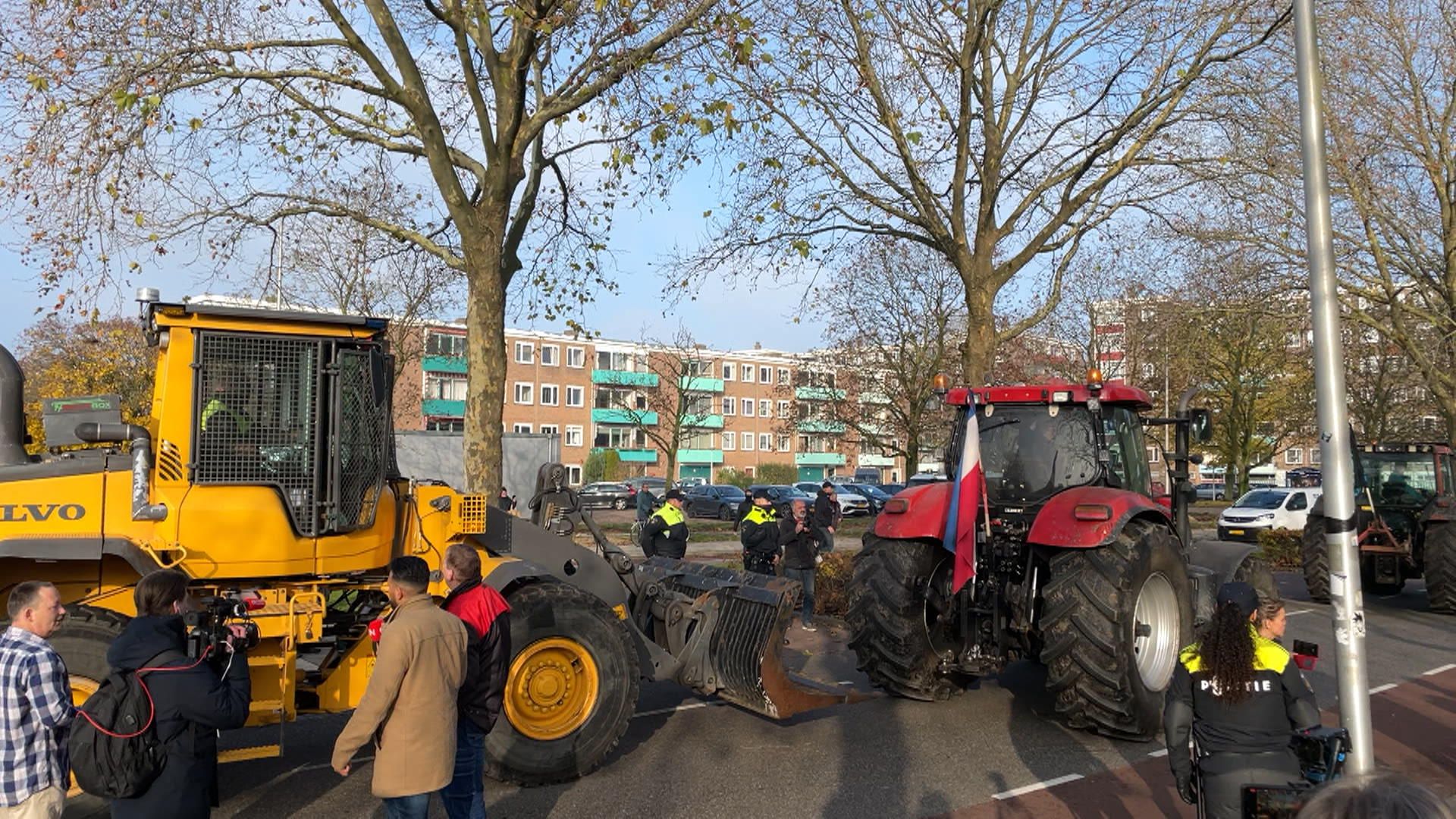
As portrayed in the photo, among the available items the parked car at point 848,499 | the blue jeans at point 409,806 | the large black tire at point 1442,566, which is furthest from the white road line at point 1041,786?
the parked car at point 848,499

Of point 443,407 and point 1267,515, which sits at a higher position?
point 443,407

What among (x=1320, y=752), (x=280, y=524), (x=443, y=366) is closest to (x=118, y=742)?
(x=280, y=524)

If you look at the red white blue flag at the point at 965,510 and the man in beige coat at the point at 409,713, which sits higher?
the red white blue flag at the point at 965,510

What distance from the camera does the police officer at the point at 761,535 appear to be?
42.8 ft

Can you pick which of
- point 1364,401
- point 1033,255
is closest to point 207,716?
point 1033,255

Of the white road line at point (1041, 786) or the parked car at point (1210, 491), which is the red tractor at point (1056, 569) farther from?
the parked car at point (1210, 491)

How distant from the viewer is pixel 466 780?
4906mm

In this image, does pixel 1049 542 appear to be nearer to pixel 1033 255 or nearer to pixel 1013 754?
pixel 1013 754

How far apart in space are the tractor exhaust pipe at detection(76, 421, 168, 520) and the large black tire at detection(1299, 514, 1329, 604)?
15.0 m

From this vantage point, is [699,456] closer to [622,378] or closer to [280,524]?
[622,378]

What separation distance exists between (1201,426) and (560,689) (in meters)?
5.74

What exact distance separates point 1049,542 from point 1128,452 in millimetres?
1955

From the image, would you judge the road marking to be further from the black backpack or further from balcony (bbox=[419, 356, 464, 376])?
balcony (bbox=[419, 356, 464, 376])

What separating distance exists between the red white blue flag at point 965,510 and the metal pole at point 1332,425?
2.92m
